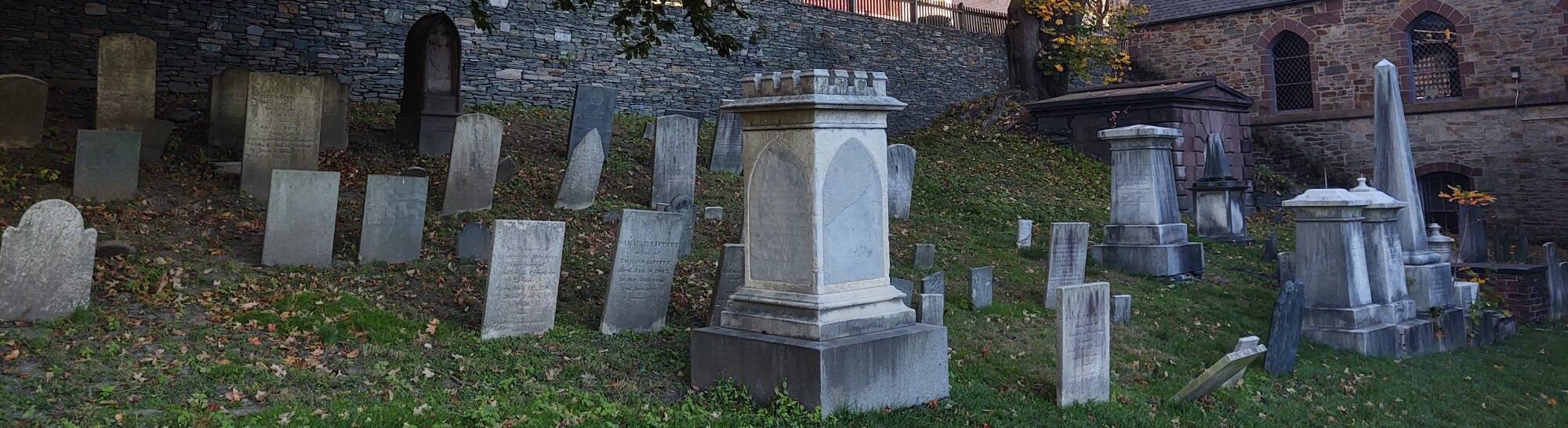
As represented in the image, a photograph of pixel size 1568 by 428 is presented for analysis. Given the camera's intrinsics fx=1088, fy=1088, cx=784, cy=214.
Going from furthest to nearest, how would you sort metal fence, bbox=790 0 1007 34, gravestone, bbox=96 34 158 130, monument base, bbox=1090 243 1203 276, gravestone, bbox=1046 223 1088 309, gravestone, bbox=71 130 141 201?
metal fence, bbox=790 0 1007 34 → monument base, bbox=1090 243 1203 276 → gravestone, bbox=96 34 158 130 → gravestone, bbox=1046 223 1088 309 → gravestone, bbox=71 130 141 201

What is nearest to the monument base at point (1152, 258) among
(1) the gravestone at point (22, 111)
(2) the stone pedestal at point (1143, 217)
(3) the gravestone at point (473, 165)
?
(2) the stone pedestal at point (1143, 217)

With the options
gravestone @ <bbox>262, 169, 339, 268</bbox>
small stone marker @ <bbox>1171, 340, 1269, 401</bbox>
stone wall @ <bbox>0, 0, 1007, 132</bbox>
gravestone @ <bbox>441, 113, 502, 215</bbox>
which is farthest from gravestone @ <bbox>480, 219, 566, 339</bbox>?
stone wall @ <bbox>0, 0, 1007, 132</bbox>

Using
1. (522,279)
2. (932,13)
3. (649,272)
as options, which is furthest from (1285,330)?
(932,13)

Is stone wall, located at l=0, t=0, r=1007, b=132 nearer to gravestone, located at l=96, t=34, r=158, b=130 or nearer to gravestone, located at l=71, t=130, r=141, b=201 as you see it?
gravestone, located at l=96, t=34, r=158, b=130

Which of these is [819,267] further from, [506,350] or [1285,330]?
[1285,330]

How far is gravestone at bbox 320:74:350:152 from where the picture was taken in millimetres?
12031

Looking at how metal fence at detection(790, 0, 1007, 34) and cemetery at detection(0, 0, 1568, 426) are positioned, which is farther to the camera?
metal fence at detection(790, 0, 1007, 34)

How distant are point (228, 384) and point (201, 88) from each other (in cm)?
1167

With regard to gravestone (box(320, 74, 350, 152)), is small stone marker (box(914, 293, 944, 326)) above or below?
below

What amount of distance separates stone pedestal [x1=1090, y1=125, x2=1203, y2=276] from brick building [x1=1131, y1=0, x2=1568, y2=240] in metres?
12.2

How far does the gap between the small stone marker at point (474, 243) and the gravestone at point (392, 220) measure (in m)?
0.32

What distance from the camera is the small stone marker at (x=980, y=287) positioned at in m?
8.63

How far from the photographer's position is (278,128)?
10164 mm

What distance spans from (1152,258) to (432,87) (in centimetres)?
824
